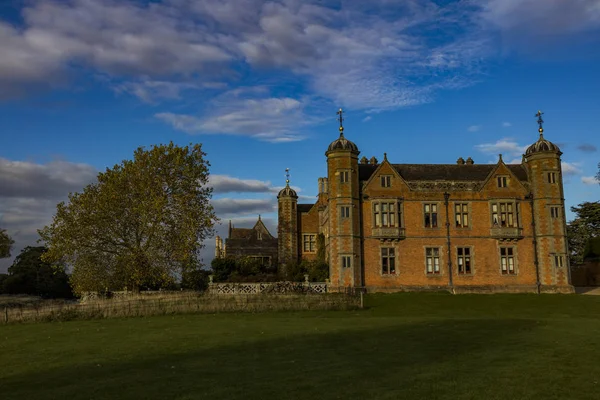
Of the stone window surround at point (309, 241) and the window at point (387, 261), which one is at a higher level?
the stone window surround at point (309, 241)

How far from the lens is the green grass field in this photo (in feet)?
35.7

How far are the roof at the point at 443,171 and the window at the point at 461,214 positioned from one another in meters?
2.41

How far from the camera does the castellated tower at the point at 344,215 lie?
4262cm

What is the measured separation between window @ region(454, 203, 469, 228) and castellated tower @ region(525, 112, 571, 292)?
578 centimetres

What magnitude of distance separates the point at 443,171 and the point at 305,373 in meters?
38.4

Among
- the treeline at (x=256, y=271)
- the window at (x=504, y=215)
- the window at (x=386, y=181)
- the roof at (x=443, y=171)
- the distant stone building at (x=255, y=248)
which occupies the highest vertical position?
the roof at (x=443, y=171)

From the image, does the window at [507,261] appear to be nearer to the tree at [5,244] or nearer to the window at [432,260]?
the window at [432,260]

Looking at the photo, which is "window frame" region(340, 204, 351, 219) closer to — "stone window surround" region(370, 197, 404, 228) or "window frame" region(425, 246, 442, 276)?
"stone window surround" region(370, 197, 404, 228)

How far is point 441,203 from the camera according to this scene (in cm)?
4541

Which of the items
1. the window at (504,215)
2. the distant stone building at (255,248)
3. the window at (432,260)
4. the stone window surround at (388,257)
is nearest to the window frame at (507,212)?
the window at (504,215)

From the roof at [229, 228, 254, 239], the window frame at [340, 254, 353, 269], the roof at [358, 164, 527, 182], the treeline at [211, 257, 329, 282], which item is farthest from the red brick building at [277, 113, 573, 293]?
the roof at [229, 228, 254, 239]

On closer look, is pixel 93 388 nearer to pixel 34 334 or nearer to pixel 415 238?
pixel 34 334

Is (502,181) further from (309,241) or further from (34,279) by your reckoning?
(34,279)

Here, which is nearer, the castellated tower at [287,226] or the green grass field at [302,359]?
the green grass field at [302,359]
